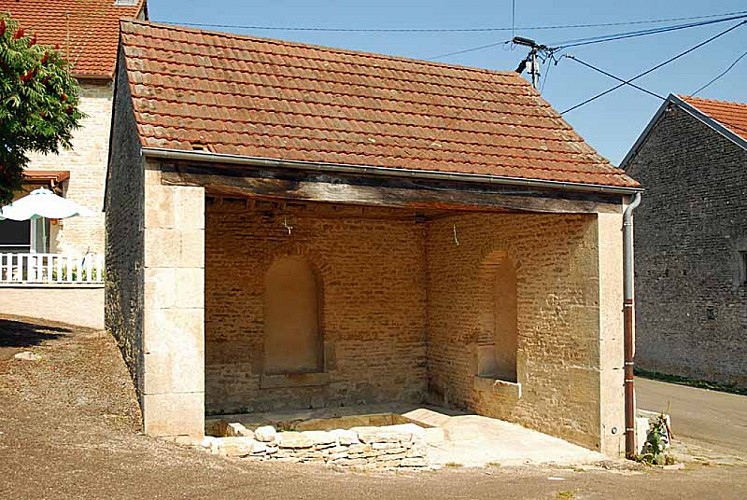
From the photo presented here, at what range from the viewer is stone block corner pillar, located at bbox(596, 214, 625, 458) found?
411 inches

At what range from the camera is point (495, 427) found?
11.9 meters

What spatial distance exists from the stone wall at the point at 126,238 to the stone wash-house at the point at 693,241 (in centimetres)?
1461

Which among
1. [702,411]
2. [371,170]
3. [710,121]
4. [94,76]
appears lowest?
[702,411]

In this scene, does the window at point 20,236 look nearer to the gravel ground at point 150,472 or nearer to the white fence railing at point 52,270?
the white fence railing at point 52,270

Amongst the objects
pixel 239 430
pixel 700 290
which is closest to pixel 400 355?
pixel 239 430

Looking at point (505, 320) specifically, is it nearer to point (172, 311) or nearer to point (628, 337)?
point (628, 337)

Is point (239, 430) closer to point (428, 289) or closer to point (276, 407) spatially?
point (276, 407)

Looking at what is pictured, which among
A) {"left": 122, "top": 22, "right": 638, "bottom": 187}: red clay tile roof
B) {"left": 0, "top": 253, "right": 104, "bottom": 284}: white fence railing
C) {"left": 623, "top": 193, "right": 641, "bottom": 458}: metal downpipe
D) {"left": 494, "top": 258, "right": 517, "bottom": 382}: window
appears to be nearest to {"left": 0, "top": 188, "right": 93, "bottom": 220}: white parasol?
{"left": 0, "top": 253, "right": 104, "bottom": 284}: white fence railing

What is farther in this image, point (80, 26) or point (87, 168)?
point (80, 26)

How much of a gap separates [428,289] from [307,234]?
2.49 m

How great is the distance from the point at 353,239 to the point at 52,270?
23.4 feet

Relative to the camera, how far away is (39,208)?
1683cm

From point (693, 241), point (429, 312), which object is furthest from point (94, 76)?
point (693, 241)

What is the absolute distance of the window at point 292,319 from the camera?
1355cm
